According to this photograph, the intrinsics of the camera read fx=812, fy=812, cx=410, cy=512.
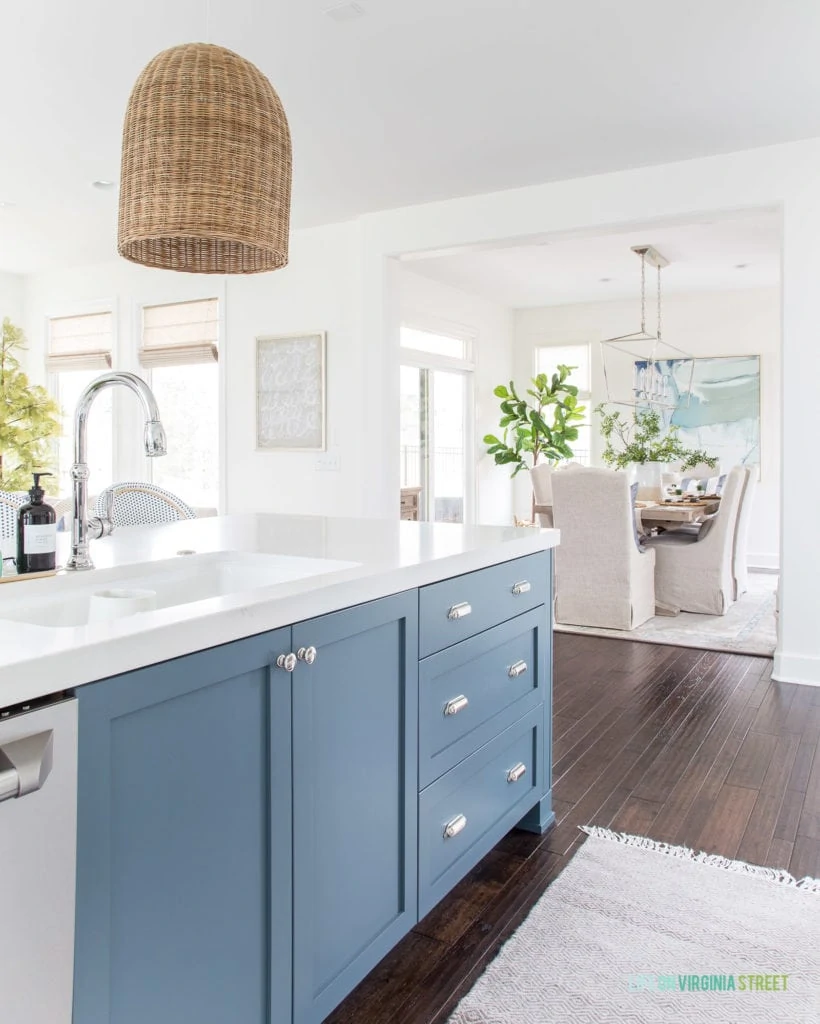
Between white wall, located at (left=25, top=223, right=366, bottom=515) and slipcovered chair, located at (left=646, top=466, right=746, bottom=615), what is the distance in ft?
7.09

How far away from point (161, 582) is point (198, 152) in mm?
880

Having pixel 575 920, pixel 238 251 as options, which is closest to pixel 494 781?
pixel 575 920

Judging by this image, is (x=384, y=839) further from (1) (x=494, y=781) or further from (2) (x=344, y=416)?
(2) (x=344, y=416)

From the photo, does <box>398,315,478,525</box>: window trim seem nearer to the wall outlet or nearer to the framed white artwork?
the framed white artwork

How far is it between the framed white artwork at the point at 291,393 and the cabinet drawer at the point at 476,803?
366 cm

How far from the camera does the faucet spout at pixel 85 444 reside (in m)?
1.64

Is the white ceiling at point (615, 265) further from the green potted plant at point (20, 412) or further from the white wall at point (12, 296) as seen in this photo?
the white wall at point (12, 296)

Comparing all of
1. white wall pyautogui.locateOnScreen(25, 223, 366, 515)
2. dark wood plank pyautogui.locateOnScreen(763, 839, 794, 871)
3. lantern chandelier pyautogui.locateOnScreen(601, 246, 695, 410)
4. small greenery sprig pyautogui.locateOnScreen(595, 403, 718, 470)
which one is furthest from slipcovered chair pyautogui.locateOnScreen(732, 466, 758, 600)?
dark wood plank pyautogui.locateOnScreen(763, 839, 794, 871)

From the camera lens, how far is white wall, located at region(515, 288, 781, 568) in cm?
775

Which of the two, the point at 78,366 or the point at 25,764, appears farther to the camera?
the point at 78,366

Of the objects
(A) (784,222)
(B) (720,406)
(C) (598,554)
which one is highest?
(A) (784,222)

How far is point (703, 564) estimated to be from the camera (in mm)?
5578

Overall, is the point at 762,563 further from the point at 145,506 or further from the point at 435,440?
the point at 145,506

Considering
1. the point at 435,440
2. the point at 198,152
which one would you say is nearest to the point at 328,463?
the point at 435,440
